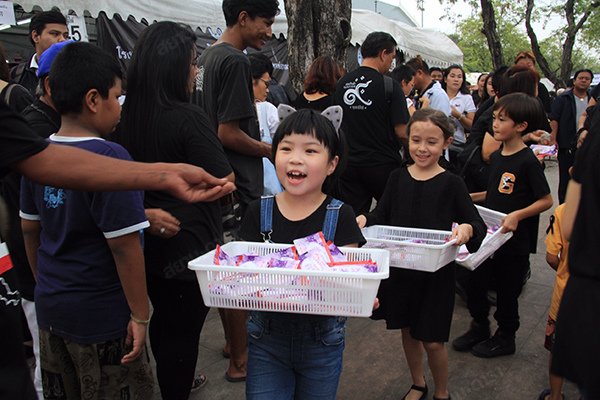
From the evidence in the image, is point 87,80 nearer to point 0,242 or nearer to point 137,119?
point 137,119

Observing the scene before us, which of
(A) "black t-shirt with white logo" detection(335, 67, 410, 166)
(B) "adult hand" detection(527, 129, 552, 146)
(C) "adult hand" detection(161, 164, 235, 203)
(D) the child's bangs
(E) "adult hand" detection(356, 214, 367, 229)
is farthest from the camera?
(A) "black t-shirt with white logo" detection(335, 67, 410, 166)

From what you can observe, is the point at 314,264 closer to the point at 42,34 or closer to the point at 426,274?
the point at 426,274

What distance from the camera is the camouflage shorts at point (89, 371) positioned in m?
1.84

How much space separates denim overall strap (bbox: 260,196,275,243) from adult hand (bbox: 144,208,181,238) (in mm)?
368

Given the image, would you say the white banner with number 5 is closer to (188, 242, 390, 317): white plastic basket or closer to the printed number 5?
the printed number 5

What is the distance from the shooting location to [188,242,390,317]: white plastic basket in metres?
1.56

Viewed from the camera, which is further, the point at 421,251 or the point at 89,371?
the point at 421,251

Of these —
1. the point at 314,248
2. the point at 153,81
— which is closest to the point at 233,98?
the point at 153,81

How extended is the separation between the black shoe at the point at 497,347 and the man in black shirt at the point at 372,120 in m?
1.39

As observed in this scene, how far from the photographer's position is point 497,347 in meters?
3.30

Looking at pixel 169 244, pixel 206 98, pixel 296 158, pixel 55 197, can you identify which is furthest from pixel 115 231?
pixel 206 98

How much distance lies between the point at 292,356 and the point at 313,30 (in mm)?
4445

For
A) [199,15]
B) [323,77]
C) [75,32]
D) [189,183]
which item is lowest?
[189,183]

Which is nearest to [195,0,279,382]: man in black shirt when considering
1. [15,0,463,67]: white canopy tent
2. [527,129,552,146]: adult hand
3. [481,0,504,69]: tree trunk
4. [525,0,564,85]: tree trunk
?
[527,129,552,146]: adult hand
